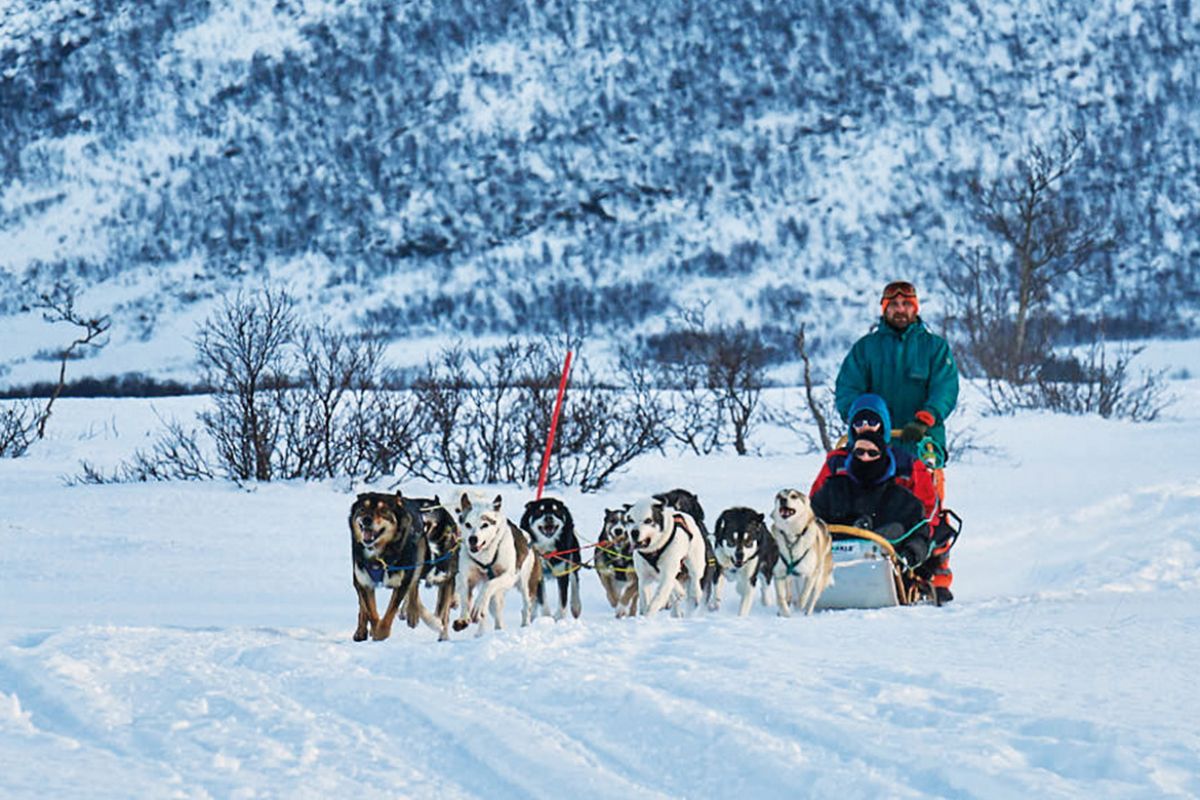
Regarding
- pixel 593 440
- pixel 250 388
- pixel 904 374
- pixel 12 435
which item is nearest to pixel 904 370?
pixel 904 374

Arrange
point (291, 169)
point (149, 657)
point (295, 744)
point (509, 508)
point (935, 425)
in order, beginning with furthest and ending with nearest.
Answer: point (291, 169)
point (509, 508)
point (935, 425)
point (149, 657)
point (295, 744)

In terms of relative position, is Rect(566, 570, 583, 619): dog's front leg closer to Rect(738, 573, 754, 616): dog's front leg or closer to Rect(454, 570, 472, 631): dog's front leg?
Rect(738, 573, 754, 616): dog's front leg

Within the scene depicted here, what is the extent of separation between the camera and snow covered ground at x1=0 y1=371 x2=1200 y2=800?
13.0 feet

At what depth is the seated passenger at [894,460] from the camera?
8.25 m

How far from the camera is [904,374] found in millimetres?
8836

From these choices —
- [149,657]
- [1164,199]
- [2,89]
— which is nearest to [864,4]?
[1164,199]

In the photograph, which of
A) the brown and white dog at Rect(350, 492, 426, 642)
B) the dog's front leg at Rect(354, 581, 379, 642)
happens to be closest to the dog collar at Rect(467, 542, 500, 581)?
the brown and white dog at Rect(350, 492, 426, 642)

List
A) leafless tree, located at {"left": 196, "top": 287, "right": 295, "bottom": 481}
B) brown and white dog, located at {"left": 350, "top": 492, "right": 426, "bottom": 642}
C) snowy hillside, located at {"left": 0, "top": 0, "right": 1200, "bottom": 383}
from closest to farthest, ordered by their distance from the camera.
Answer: brown and white dog, located at {"left": 350, "top": 492, "right": 426, "bottom": 642} < leafless tree, located at {"left": 196, "top": 287, "right": 295, "bottom": 481} < snowy hillside, located at {"left": 0, "top": 0, "right": 1200, "bottom": 383}

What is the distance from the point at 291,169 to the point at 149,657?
193ft

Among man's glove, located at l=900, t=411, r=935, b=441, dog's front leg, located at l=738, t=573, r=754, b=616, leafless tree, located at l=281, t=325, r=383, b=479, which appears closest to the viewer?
dog's front leg, located at l=738, t=573, r=754, b=616

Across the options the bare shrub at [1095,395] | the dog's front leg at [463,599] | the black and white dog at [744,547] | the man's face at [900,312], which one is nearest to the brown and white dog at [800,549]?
the black and white dog at [744,547]

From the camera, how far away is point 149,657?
5.79 meters

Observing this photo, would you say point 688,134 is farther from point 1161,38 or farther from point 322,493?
point 322,493

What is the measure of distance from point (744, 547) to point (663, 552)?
553 mm
